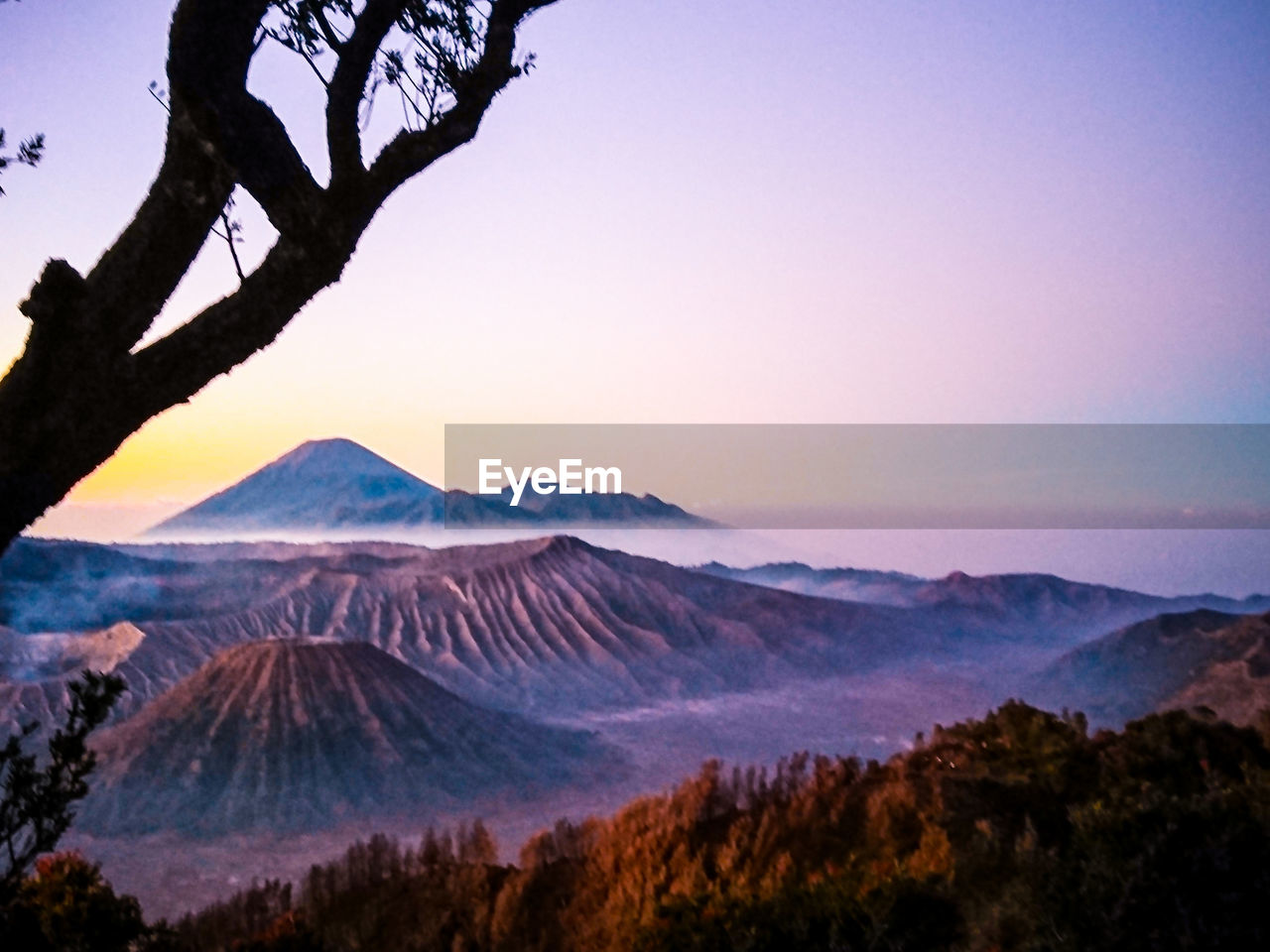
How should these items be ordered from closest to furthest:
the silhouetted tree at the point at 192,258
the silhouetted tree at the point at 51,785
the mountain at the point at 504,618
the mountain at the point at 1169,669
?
the silhouetted tree at the point at 192,258
the silhouetted tree at the point at 51,785
the mountain at the point at 1169,669
the mountain at the point at 504,618

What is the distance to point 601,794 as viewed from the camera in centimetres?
888

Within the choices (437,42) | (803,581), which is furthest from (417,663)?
(437,42)

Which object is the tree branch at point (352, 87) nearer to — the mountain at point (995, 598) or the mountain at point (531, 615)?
the mountain at point (531, 615)

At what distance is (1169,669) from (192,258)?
1007cm

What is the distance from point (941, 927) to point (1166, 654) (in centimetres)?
861

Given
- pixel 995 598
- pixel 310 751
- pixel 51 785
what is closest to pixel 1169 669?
pixel 995 598

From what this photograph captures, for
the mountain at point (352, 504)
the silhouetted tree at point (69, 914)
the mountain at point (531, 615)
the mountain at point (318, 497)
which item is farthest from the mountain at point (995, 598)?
the silhouetted tree at point (69, 914)

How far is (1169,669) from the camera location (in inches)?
410

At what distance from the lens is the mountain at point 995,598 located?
12.4 meters

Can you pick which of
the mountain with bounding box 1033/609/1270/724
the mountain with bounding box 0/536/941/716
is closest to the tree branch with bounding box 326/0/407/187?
the mountain with bounding box 0/536/941/716

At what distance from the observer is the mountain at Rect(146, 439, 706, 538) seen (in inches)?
456

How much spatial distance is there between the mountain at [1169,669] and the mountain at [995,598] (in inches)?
31.6

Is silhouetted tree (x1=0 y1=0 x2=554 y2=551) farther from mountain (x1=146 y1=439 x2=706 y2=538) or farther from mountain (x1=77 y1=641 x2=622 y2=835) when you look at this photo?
mountain (x1=146 y1=439 x2=706 y2=538)

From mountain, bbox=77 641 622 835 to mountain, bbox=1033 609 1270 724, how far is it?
493 cm
